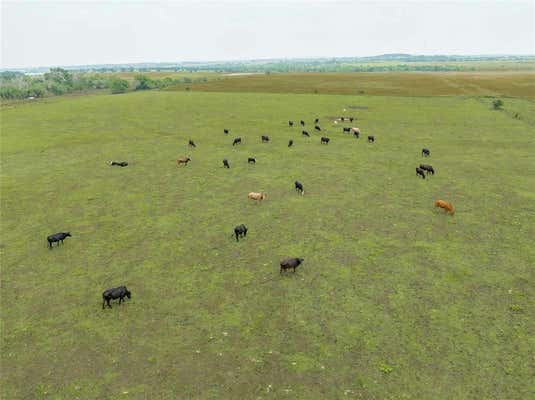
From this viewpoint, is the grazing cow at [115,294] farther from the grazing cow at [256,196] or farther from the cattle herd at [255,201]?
the grazing cow at [256,196]

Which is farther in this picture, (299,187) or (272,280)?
(299,187)

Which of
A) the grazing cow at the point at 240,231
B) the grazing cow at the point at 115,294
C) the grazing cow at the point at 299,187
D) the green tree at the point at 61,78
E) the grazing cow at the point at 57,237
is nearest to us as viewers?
the grazing cow at the point at 115,294

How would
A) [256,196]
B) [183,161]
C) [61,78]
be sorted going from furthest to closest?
[61,78], [183,161], [256,196]

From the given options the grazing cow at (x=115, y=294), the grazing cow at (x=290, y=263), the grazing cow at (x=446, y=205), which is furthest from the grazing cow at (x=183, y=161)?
the grazing cow at (x=446, y=205)

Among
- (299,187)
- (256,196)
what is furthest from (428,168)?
(256,196)

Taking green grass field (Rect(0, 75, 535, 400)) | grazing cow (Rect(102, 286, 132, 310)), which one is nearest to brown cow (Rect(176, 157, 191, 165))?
green grass field (Rect(0, 75, 535, 400))

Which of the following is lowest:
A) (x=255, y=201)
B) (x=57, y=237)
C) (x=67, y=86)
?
(x=255, y=201)

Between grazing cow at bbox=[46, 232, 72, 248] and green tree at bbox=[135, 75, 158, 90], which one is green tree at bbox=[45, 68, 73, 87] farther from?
grazing cow at bbox=[46, 232, 72, 248]

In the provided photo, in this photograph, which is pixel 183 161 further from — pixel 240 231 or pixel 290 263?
pixel 290 263

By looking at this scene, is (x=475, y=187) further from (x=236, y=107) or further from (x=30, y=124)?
(x=30, y=124)
